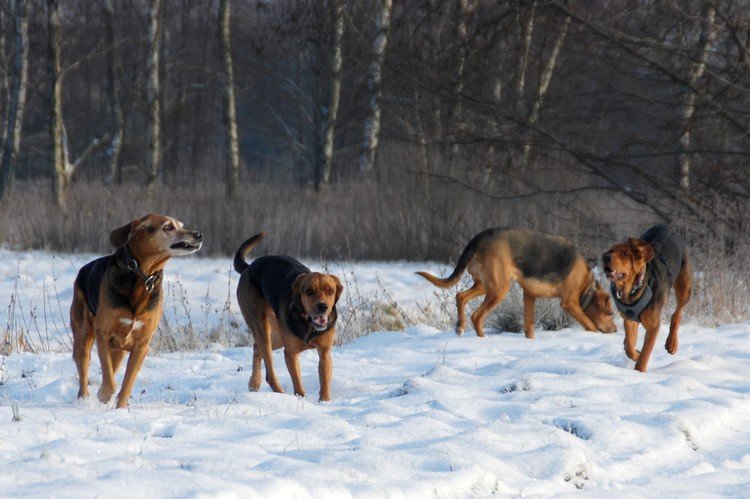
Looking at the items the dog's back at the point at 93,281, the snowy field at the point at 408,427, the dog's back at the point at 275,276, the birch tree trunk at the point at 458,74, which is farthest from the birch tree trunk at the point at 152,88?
the dog's back at the point at 93,281

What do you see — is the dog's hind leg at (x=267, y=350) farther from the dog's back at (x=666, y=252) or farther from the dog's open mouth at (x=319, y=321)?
the dog's back at (x=666, y=252)

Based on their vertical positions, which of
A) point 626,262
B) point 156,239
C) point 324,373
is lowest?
point 324,373

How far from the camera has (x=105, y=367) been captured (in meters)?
5.84

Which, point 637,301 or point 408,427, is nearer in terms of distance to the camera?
point 408,427

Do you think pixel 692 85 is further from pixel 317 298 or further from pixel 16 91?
pixel 16 91

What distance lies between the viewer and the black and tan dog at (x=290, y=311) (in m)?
6.09

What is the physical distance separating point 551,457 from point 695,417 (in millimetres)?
1326

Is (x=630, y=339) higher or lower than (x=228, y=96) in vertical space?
lower

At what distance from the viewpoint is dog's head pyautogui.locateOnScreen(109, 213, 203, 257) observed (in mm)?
5660

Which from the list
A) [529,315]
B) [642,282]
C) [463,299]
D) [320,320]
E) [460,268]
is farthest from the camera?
[463,299]

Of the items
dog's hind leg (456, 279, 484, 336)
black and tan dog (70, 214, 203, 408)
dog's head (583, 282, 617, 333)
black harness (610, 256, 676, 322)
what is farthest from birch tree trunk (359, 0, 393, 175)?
black and tan dog (70, 214, 203, 408)

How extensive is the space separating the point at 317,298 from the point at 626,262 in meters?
2.14

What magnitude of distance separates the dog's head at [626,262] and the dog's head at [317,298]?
1842 millimetres

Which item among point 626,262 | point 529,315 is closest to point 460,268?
point 529,315
